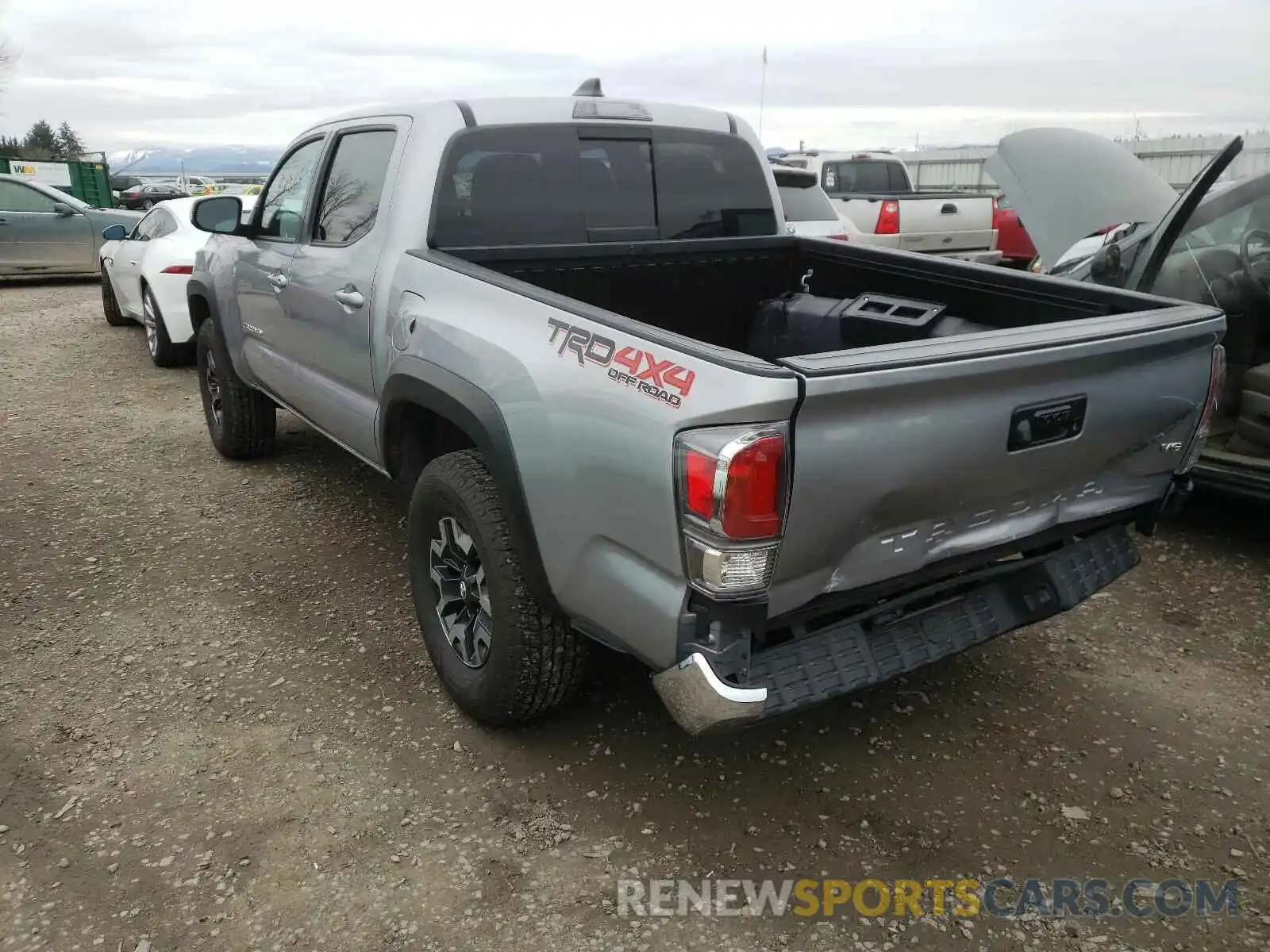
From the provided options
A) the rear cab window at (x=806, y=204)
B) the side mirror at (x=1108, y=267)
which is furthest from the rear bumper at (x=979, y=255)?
the side mirror at (x=1108, y=267)

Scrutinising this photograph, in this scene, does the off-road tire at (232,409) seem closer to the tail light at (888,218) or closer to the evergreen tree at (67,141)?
the tail light at (888,218)

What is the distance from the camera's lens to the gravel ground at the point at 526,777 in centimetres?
246

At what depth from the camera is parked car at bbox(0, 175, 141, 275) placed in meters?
13.4

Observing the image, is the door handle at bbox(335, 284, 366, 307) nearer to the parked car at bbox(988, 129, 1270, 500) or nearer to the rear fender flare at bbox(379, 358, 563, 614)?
the rear fender flare at bbox(379, 358, 563, 614)

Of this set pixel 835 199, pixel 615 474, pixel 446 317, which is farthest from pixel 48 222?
pixel 615 474

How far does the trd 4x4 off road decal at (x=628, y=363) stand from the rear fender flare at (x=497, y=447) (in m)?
0.33

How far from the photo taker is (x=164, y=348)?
27.7ft

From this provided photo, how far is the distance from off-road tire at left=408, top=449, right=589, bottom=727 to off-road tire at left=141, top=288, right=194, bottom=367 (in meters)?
6.12

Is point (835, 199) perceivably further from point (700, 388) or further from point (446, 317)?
point (700, 388)

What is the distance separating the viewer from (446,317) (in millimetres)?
3092

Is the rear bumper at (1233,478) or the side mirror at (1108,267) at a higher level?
the side mirror at (1108,267)

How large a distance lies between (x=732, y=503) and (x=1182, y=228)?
145 inches

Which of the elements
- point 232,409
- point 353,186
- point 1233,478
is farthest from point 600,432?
point 232,409

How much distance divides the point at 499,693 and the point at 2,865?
1.38 meters
